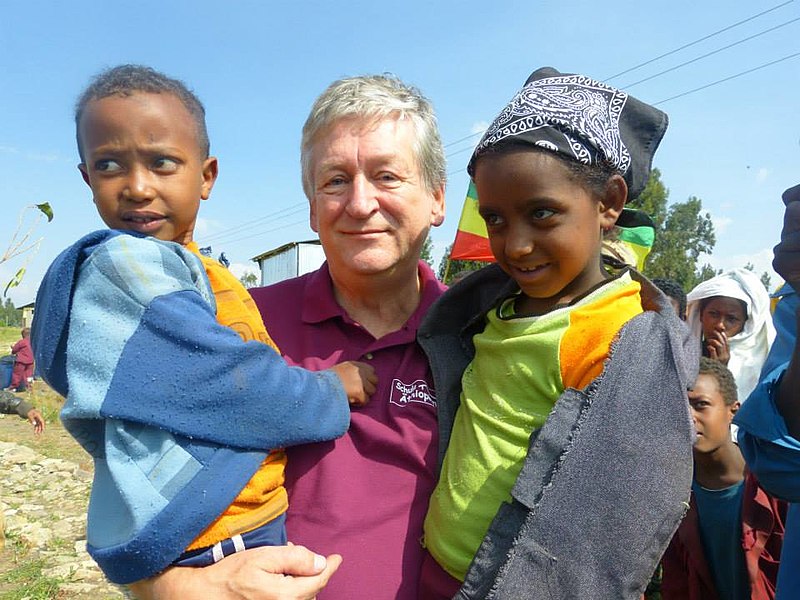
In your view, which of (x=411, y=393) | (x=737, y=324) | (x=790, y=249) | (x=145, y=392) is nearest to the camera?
(x=145, y=392)

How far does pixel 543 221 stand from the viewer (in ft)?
5.29

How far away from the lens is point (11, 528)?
6.81m

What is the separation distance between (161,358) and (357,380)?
620 millimetres

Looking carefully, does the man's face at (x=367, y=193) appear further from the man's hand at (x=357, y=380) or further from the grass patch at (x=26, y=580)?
the grass patch at (x=26, y=580)

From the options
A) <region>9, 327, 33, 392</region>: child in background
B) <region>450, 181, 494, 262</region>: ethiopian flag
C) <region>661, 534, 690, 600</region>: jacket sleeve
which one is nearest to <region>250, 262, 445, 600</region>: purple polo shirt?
<region>661, 534, 690, 600</region>: jacket sleeve

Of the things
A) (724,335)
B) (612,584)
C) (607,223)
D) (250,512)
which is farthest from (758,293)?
(250,512)

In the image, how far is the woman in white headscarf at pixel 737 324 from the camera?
506cm

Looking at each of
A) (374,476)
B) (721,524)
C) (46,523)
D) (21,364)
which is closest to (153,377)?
(374,476)

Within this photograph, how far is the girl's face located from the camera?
527 cm

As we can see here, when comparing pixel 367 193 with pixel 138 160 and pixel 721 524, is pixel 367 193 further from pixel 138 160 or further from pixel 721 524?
pixel 721 524

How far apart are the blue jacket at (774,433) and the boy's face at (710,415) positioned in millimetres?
1285

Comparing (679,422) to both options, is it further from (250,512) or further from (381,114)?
(381,114)

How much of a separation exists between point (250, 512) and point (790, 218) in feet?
4.68

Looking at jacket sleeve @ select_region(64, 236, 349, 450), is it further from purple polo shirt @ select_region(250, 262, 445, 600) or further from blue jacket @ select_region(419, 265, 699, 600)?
blue jacket @ select_region(419, 265, 699, 600)
